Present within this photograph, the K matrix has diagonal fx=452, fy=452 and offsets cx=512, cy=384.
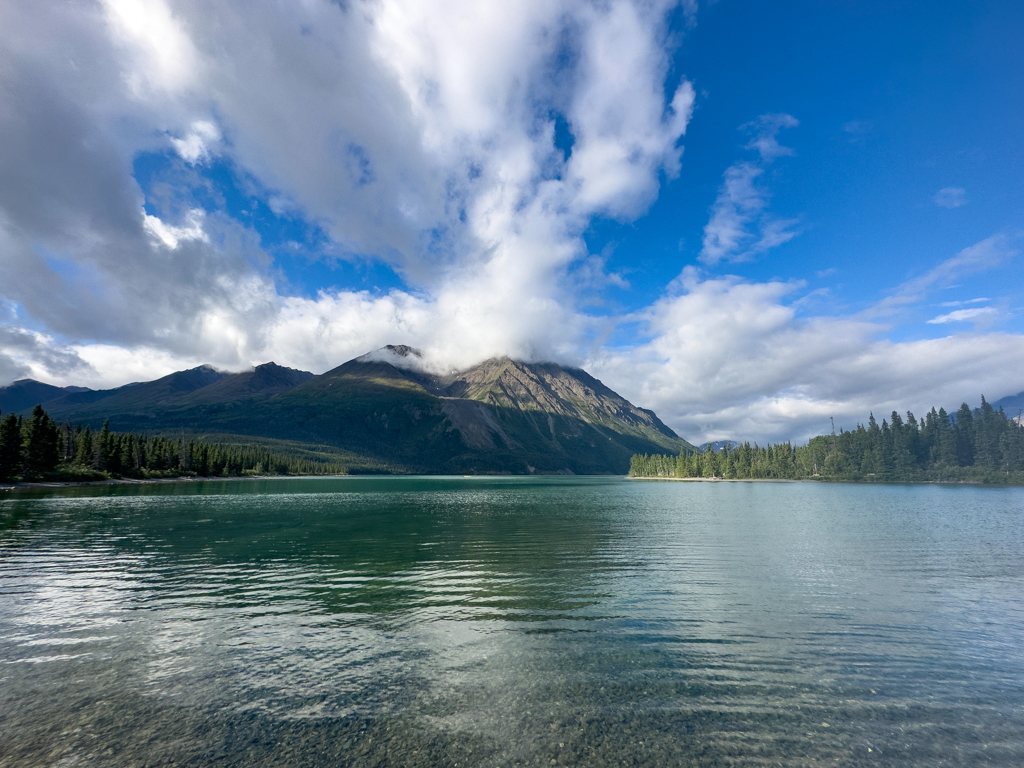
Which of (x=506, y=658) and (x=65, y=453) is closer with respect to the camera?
(x=506, y=658)

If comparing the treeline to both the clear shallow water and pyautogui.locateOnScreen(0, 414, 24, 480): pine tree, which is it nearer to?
pyautogui.locateOnScreen(0, 414, 24, 480): pine tree

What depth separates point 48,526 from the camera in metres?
58.6

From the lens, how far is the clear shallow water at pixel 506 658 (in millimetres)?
13359

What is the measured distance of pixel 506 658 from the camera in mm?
19750

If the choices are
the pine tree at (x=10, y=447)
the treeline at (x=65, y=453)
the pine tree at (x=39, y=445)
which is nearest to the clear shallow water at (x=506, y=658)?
the pine tree at (x=10, y=447)

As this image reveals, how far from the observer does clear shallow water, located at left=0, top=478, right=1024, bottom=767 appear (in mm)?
13359

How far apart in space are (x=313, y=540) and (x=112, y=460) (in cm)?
16351

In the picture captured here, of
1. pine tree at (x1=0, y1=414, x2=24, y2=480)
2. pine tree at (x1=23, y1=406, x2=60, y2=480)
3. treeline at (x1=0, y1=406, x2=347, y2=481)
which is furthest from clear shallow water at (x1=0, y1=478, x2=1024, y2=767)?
pine tree at (x1=23, y1=406, x2=60, y2=480)

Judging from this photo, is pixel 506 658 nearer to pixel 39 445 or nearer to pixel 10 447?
pixel 10 447

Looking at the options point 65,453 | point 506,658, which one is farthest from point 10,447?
point 506,658

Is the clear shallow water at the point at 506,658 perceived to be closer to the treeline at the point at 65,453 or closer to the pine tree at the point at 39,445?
the treeline at the point at 65,453

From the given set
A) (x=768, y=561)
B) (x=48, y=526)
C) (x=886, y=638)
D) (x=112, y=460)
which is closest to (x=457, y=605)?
(x=886, y=638)

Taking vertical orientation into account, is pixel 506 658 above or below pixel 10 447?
below

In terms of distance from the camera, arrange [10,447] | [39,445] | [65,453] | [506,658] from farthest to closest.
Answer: [65,453], [39,445], [10,447], [506,658]
